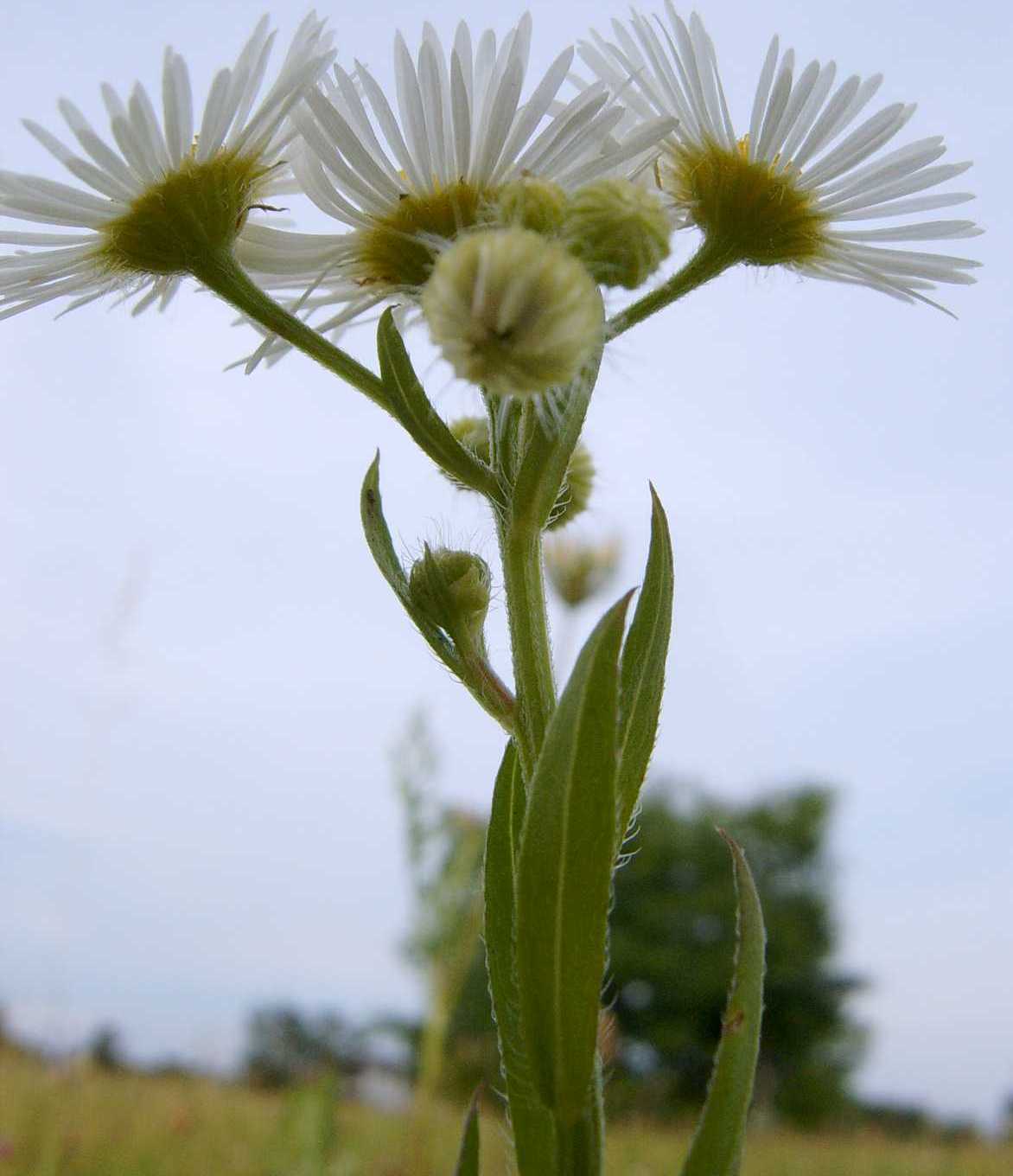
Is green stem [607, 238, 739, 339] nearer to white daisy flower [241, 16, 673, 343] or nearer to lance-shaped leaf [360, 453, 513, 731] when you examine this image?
white daisy flower [241, 16, 673, 343]

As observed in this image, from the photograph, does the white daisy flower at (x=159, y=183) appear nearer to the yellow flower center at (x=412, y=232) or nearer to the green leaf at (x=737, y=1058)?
the yellow flower center at (x=412, y=232)

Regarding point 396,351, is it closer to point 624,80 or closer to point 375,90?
point 375,90

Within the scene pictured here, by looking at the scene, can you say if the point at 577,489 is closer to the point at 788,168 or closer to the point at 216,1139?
the point at 788,168

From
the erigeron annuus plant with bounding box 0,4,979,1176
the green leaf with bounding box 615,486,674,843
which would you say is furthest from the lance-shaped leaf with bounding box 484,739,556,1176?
the green leaf with bounding box 615,486,674,843

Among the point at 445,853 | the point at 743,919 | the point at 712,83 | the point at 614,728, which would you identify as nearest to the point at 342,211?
the point at 712,83

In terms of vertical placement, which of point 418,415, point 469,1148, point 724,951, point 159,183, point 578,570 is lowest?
point 469,1148

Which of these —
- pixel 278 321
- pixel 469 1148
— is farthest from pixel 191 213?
pixel 469 1148
